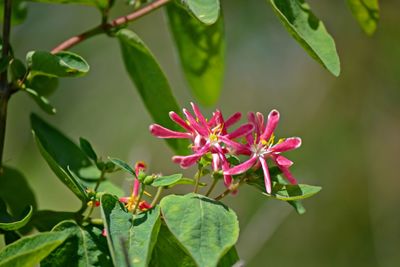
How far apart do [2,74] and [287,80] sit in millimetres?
2769

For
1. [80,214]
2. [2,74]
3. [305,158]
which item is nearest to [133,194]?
[80,214]

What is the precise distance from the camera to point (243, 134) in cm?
117

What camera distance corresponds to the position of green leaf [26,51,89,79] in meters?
1.21

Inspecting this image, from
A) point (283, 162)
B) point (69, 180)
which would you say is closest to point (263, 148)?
point (283, 162)

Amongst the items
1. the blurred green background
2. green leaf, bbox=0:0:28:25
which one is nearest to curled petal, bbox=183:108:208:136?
green leaf, bbox=0:0:28:25

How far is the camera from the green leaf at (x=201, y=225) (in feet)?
3.11

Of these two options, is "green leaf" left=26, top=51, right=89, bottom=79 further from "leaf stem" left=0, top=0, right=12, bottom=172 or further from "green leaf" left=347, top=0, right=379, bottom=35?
"green leaf" left=347, top=0, right=379, bottom=35

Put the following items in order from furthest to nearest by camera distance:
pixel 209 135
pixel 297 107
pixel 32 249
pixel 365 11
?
1. pixel 297 107
2. pixel 365 11
3. pixel 209 135
4. pixel 32 249

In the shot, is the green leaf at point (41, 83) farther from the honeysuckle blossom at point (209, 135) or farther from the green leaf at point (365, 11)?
the green leaf at point (365, 11)

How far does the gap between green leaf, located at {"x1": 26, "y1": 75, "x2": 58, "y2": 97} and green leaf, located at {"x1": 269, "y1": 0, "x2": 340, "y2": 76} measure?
41 cm

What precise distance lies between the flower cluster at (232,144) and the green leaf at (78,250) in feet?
0.54

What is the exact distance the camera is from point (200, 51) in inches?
64.3

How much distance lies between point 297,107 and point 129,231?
113 inches

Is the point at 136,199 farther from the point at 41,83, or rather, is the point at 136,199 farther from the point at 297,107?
the point at 297,107
